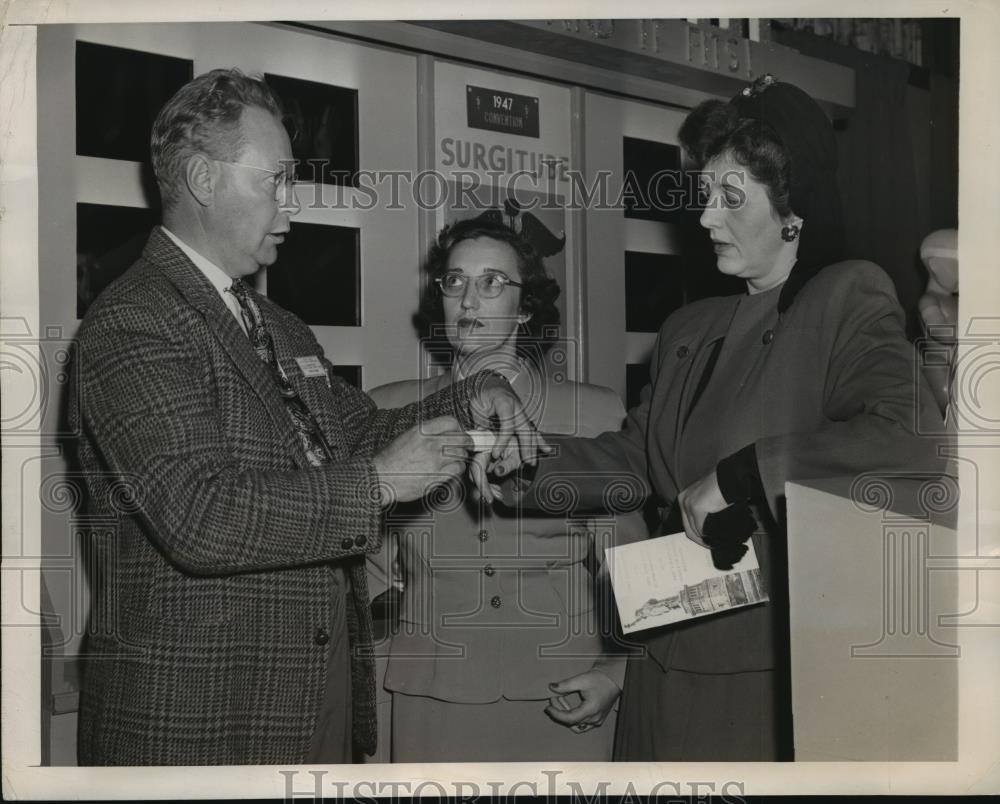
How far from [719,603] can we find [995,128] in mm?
924

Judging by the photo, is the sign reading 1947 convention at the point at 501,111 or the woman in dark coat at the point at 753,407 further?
the sign reading 1947 convention at the point at 501,111

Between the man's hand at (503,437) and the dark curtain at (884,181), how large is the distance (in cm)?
62

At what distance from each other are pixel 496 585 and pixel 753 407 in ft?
1.74

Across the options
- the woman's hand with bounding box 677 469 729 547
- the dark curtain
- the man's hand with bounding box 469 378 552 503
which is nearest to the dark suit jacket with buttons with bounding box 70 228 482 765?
the man's hand with bounding box 469 378 552 503

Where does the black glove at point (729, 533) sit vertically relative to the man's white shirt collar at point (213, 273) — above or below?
below

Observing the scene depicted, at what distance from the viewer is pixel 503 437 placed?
1.69 meters

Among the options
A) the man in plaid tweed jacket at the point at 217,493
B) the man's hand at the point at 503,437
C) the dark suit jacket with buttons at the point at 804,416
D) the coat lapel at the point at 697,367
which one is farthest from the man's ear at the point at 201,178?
the coat lapel at the point at 697,367

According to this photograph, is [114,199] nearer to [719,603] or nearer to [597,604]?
[597,604]

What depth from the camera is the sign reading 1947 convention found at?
67.4 inches

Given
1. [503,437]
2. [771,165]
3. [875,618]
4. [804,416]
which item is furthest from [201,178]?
[875,618]

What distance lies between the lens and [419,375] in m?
1.71

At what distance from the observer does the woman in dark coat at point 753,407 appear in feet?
5.28

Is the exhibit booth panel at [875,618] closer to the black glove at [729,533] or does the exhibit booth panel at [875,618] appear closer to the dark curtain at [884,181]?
the black glove at [729,533]

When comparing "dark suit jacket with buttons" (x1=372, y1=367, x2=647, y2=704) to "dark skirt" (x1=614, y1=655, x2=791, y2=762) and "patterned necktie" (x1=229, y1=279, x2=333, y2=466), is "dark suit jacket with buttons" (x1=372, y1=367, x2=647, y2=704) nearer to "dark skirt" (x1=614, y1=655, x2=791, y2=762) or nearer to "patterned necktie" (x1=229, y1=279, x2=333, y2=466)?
"dark skirt" (x1=614, y1=655, x2=791, y2=762)
